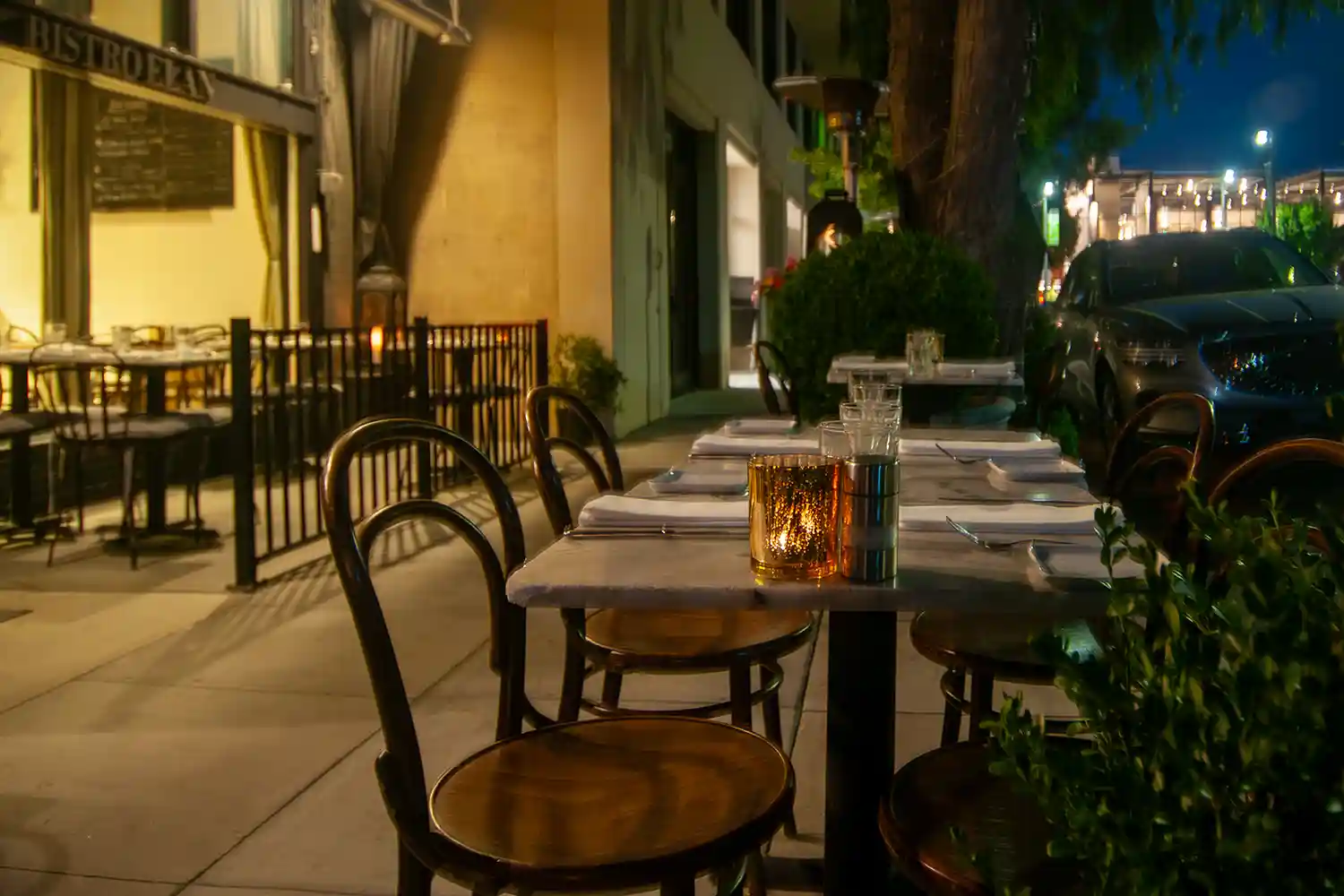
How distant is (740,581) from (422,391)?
6265mm

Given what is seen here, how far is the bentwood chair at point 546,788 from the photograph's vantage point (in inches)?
61.3

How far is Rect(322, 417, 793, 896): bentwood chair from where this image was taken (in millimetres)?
1557

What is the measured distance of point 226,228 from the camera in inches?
411

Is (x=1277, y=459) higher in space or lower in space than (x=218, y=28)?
lower

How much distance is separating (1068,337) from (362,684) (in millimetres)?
6386

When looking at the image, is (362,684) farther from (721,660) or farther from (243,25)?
(243,25)

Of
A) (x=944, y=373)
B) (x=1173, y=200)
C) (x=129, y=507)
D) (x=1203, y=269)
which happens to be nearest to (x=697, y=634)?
(x=944, y=373)

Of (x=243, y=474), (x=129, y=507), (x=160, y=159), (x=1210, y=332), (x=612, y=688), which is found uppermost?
(x=160, y=159)

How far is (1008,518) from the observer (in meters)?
1.92

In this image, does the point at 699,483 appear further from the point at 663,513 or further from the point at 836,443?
the point at 836,443

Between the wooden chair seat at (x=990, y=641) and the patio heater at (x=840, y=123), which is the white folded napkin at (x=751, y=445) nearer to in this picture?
the wooden chair seat at (x=990, y=641)

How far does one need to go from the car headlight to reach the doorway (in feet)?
27.5

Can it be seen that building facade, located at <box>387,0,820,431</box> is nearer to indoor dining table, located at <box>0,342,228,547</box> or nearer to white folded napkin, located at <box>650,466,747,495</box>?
indoor dining table, located at <box>0,342,228,547</box>

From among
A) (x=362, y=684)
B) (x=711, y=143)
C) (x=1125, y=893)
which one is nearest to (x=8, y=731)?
(x=362, y=684)
